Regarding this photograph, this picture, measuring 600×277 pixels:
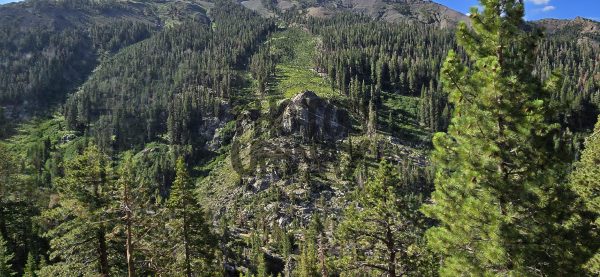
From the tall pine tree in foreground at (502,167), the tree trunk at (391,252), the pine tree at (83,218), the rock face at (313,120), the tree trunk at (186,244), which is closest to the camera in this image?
the tall pine tree in foreground at (502,167)

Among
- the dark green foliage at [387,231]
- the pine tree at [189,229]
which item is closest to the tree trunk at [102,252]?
the pine tree at [189,229]

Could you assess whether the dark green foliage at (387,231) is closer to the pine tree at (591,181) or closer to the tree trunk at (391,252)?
the tree trunk at (391,252)

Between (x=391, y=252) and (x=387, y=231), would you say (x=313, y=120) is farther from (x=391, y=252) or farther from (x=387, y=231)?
(x=391, y=252)

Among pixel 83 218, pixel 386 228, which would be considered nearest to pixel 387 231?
pixel 386 228

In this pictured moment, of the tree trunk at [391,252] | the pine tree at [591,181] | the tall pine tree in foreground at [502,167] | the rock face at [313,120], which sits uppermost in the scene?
the tall pine tree in foreground at [502,167]

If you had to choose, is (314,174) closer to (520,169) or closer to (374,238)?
(374,238)

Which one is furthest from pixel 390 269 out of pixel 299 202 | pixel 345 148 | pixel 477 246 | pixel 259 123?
pixel 259 123

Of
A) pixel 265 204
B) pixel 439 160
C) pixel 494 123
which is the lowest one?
pixel 265 204
